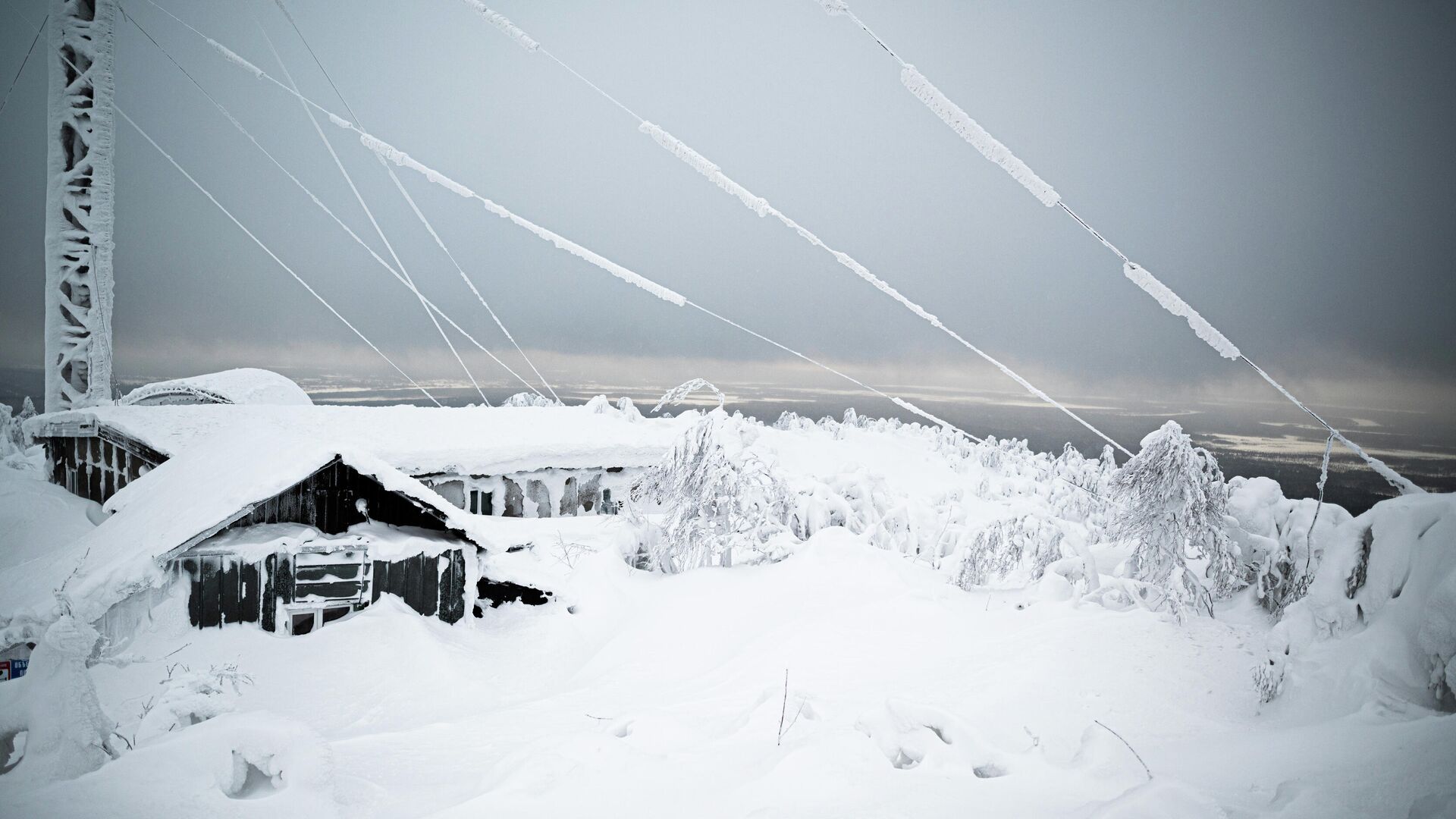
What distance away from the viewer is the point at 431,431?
1212cm

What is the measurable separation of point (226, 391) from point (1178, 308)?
19.9 meters

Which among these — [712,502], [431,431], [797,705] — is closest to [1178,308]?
[797,705]

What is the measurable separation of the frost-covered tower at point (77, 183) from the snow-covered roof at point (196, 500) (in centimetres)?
548

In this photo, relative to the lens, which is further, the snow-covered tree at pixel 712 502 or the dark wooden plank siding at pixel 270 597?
the snow-covered tree at pixel 712 502

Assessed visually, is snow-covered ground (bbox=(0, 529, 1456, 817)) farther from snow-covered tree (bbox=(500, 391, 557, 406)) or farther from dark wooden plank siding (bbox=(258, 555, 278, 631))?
snow-covered tree (bbox=(500, 391, 557, 406))

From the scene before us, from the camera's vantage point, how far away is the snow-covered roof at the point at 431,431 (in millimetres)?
10402

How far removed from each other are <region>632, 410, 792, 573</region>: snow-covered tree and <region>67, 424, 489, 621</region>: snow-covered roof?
2867mm

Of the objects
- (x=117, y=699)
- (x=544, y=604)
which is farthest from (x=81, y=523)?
(x=544, y=604)

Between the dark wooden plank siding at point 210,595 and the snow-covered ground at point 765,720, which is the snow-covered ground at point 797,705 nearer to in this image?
the snow-covered ground at point 765,720

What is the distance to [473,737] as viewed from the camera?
15.6 ft

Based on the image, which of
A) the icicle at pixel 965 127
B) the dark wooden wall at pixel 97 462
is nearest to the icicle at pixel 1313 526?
the icicle at pixel 965 127

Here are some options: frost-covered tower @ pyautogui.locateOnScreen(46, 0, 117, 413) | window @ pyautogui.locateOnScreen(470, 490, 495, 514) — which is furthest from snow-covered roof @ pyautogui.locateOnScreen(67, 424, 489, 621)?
frost-covered tower @ pyautogui.locateOnScreen(46, 0, 117, 413)

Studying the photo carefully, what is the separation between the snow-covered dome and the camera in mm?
13930

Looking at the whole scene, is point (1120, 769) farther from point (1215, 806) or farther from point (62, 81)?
point (62, 81)
